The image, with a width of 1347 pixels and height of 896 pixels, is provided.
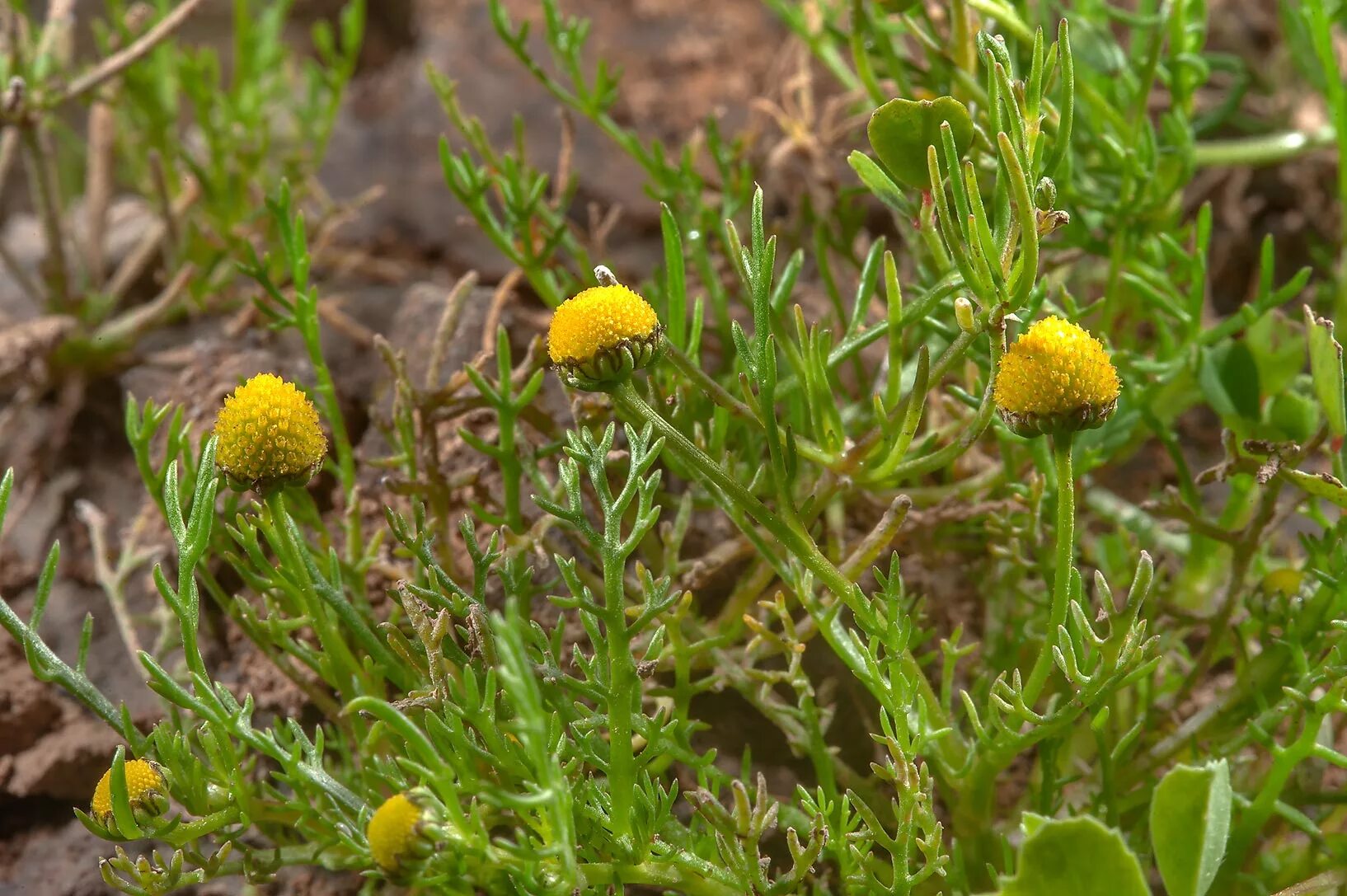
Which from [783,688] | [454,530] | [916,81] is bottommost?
[783,688]

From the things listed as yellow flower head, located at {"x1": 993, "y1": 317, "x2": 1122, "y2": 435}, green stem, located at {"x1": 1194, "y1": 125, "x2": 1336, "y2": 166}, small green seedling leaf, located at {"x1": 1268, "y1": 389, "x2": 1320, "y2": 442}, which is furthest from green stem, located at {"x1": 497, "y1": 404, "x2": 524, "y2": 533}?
green stem, located at {"x1": 1194, "y1": 125, "x2": 1336, "y2": 166}

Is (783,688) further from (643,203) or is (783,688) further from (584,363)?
(643,203)

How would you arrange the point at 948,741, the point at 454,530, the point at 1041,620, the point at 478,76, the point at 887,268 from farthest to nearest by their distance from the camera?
the point at 478,76 < the point at 454,530 < the point at 1041,620 < the point at 948,741 < the point at 887,268

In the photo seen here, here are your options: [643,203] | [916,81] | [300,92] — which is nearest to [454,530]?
[916,81]

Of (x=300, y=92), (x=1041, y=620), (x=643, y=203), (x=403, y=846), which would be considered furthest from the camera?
(x=300, y=92)

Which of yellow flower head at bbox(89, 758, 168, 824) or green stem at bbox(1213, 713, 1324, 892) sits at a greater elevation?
yellow flower head at bbox(89, 758, 168, 824)

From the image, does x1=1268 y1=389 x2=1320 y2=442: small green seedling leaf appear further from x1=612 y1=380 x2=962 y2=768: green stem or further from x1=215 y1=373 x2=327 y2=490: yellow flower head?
x1=215 y1=373 x2=327 y2=490: yellow flower head
